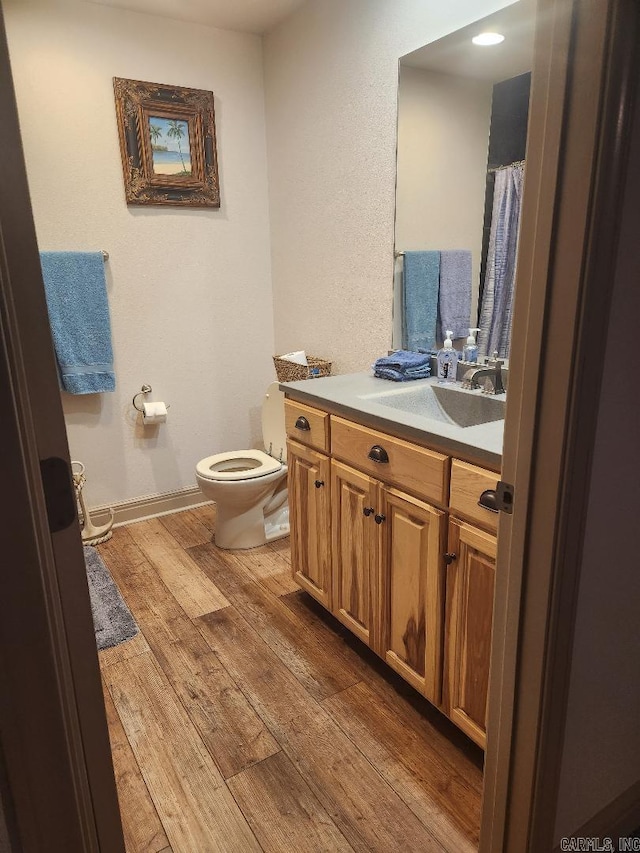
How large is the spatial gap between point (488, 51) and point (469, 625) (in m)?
1.81

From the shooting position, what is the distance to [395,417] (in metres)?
1.60

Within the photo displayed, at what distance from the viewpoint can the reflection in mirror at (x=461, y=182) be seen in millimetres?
1826

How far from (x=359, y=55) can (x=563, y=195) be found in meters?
1.86

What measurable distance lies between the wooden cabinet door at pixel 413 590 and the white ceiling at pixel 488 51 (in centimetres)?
144

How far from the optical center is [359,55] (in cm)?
227

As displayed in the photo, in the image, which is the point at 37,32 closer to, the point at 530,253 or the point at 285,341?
the point at 285,341

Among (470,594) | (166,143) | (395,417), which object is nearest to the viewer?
(470,594)

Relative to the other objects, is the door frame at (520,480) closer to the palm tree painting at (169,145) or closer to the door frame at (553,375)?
the door frame at (553,375)

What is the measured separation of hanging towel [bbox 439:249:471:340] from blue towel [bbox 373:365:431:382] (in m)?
0.19

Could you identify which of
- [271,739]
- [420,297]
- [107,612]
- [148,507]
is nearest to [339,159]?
[420,297]

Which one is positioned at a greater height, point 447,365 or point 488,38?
point 488,38

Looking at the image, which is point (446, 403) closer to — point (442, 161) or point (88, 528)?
point (442, 161)

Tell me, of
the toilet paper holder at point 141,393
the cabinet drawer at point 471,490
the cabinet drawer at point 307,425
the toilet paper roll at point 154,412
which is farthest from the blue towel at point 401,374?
the toilet paper holder at point 141,393

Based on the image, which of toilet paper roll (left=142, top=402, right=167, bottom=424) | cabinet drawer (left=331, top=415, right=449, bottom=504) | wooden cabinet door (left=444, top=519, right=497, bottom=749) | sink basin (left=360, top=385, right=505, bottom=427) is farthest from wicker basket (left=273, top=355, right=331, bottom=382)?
wooden cabinet door (left=444, top=519, right=497, bottom=749)
